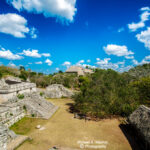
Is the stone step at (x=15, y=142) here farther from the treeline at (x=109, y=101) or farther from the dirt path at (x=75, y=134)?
the treeline at (x=109, y=101)

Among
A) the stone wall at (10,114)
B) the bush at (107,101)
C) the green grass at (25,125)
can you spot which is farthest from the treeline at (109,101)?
the stone wall at (10,114)

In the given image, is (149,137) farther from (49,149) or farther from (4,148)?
(4,148)

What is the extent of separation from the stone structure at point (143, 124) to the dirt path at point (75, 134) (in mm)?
1579

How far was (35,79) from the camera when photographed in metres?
44.1

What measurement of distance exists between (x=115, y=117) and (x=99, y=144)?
291 inches

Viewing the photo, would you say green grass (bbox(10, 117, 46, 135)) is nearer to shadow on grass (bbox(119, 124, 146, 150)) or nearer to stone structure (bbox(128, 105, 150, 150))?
shadow on grass (bbox(119, 124, 146, 150))

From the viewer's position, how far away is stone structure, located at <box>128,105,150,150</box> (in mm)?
9286

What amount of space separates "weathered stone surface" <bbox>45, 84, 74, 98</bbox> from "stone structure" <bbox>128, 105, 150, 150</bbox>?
21.2 metres

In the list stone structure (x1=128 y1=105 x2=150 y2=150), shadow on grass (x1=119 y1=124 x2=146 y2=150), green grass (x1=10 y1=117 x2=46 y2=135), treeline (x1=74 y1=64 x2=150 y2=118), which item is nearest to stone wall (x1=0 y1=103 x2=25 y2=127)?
green grass (x1=10 y1=117 x2=46 y2=135)

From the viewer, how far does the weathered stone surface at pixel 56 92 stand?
30703 millimetres

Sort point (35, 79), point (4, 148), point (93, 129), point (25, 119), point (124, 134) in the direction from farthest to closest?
point (35, 79) → point (25, 119) → point (93, 129) → point (124, 134) → point (4, 148)

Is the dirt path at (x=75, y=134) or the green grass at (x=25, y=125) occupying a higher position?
the green grass at (x=25, y=125)

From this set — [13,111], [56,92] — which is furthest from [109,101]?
[56,92]

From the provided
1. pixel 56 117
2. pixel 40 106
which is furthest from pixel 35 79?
pixel 56 117
